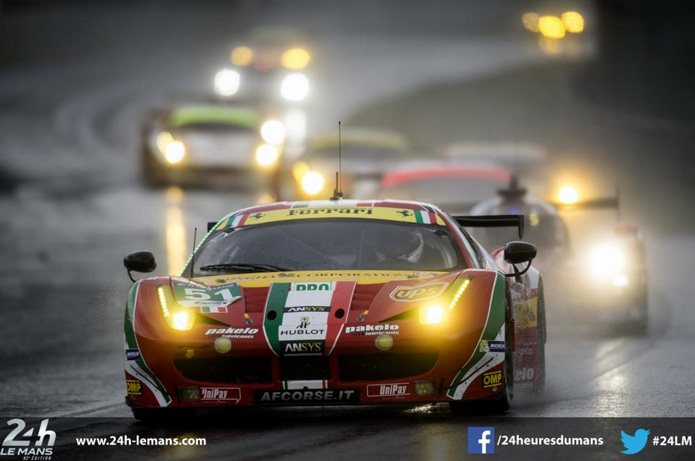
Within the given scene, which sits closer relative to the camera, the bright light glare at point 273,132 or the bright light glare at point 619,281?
the bright light glare at point 619,281

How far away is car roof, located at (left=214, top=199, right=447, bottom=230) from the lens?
10.6 metres

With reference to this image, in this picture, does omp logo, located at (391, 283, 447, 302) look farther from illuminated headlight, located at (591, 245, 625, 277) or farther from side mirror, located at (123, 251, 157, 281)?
illuminated headlight, located at (591, 245, 625, 277)

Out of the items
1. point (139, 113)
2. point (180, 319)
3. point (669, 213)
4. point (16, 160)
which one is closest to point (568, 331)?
point (180, 319)

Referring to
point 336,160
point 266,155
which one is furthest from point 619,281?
point 266,155

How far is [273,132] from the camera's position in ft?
96.3

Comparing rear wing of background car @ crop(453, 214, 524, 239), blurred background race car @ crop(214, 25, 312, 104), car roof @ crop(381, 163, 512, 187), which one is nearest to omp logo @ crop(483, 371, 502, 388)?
rear wing of background car @ crop(453, 214, 524, 239)

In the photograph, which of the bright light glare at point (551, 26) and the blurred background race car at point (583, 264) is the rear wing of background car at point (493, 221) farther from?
the bright light glare at point (551, 26)

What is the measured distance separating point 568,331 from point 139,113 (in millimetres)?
30174

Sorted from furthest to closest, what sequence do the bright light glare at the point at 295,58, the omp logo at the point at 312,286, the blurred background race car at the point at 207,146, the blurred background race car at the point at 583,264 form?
the bright light glare at the point at 295,58, the blurred background race car at the point at 207,146, the blurred background race car at the point at 583,264, the omp logo at the point at 312,286

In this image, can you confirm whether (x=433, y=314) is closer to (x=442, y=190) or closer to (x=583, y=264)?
(x=583, y=264)

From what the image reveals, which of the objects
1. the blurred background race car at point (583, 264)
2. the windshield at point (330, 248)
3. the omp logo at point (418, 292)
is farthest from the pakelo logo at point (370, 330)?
the blurred background race car at point (583, 264)

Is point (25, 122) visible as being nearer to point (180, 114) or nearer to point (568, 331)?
point (180, 114)

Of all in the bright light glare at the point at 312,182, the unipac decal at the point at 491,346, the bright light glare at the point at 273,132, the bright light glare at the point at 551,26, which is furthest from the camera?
the bright light glare at the point at 551,26

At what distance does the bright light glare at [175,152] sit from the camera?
2817 cm
